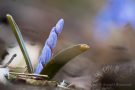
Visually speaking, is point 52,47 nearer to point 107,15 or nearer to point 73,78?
point 73,78

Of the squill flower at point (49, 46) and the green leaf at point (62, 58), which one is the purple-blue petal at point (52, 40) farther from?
the green leaf at point (62, 58)

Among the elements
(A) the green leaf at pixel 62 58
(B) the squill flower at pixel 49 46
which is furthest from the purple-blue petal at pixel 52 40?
(A) the green leaf at pixel 62 58

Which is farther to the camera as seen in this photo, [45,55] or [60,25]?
[60,25]

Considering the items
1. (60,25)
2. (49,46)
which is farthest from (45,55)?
(60,25)

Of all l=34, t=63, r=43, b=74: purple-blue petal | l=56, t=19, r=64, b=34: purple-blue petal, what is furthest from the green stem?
l=56, t=19, r=64, b=34: purple-blue petal

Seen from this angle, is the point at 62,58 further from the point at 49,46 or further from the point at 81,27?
the point at 81,27
